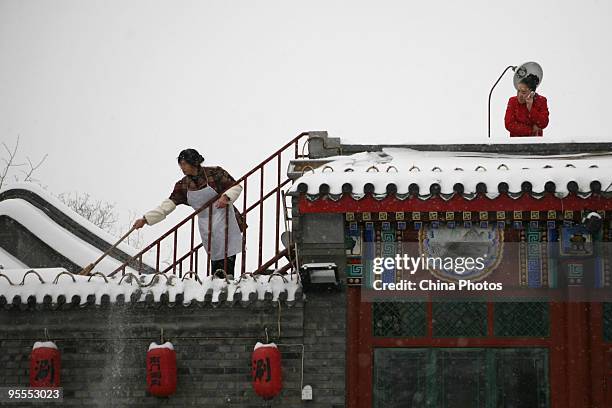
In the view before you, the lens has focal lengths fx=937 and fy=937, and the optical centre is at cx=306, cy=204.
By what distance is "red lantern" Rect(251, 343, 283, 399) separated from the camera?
30.2 feet

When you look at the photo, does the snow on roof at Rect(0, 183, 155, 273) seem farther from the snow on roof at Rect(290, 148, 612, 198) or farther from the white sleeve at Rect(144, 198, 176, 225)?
the snow on roof at Rect(290, 148, 612, 198)

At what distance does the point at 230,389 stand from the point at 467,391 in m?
2.39

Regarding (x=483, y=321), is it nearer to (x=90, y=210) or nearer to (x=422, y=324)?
(x=422, y=324)

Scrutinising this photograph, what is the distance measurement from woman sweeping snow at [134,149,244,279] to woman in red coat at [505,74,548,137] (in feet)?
11.6

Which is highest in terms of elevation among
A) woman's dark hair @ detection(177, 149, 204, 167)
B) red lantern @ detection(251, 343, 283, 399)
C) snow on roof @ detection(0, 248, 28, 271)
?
woman's dark hair @ detection(177, 149, 204, 167)

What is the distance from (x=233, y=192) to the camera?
33.4ft

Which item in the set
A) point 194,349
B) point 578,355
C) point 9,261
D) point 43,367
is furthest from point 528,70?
point 9,261

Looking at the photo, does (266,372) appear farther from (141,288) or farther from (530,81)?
(530,81)

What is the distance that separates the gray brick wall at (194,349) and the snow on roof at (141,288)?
0.12 metres

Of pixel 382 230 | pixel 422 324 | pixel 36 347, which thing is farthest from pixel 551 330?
pixel 36 347

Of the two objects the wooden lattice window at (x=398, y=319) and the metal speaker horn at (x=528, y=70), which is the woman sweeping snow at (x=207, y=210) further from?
the metal speaker horn at (x=528, y=70)

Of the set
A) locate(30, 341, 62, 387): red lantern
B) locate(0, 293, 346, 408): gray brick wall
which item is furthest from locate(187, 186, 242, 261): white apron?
locate(30, 341, 62, 387): red lantern

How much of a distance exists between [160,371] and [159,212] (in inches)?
75.4

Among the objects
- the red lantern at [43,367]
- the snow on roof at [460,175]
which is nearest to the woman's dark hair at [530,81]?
the snow on roof at [460,175]
